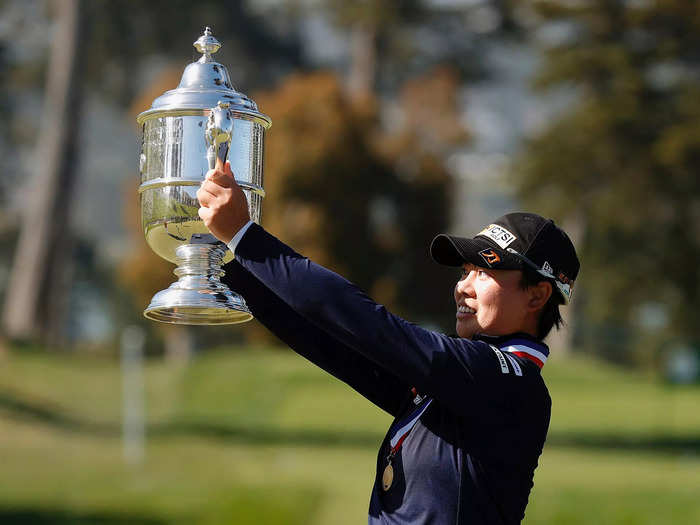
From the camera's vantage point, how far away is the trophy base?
8.57 ft

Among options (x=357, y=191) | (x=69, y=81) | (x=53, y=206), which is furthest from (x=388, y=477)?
(x=69, y=81)

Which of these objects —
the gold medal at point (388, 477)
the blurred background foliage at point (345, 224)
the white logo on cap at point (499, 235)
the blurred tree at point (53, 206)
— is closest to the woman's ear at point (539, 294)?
the white logo on cap at point (499, 235)

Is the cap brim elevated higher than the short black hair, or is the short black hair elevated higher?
Answer: the cap brim

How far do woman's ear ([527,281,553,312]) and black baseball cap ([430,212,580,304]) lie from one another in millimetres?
24

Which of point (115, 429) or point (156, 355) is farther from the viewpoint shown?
point (156, 355)

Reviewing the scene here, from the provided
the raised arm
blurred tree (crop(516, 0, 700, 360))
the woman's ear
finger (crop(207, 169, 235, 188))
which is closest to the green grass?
blurred tree (crop(516, 0, 700, 360))

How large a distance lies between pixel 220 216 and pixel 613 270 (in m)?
29.4

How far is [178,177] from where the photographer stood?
262 centimetres

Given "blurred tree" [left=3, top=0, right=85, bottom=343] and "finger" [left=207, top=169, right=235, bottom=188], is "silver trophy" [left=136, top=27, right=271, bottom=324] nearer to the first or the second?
"finger" [left=207, top=169, right=235, bottom=188]

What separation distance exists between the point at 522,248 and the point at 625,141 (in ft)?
88.5

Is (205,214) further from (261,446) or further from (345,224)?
(345,224)

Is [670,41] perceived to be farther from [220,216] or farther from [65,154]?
[220,216]

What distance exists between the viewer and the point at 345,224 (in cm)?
2567

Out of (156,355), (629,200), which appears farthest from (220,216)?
(156,355)
